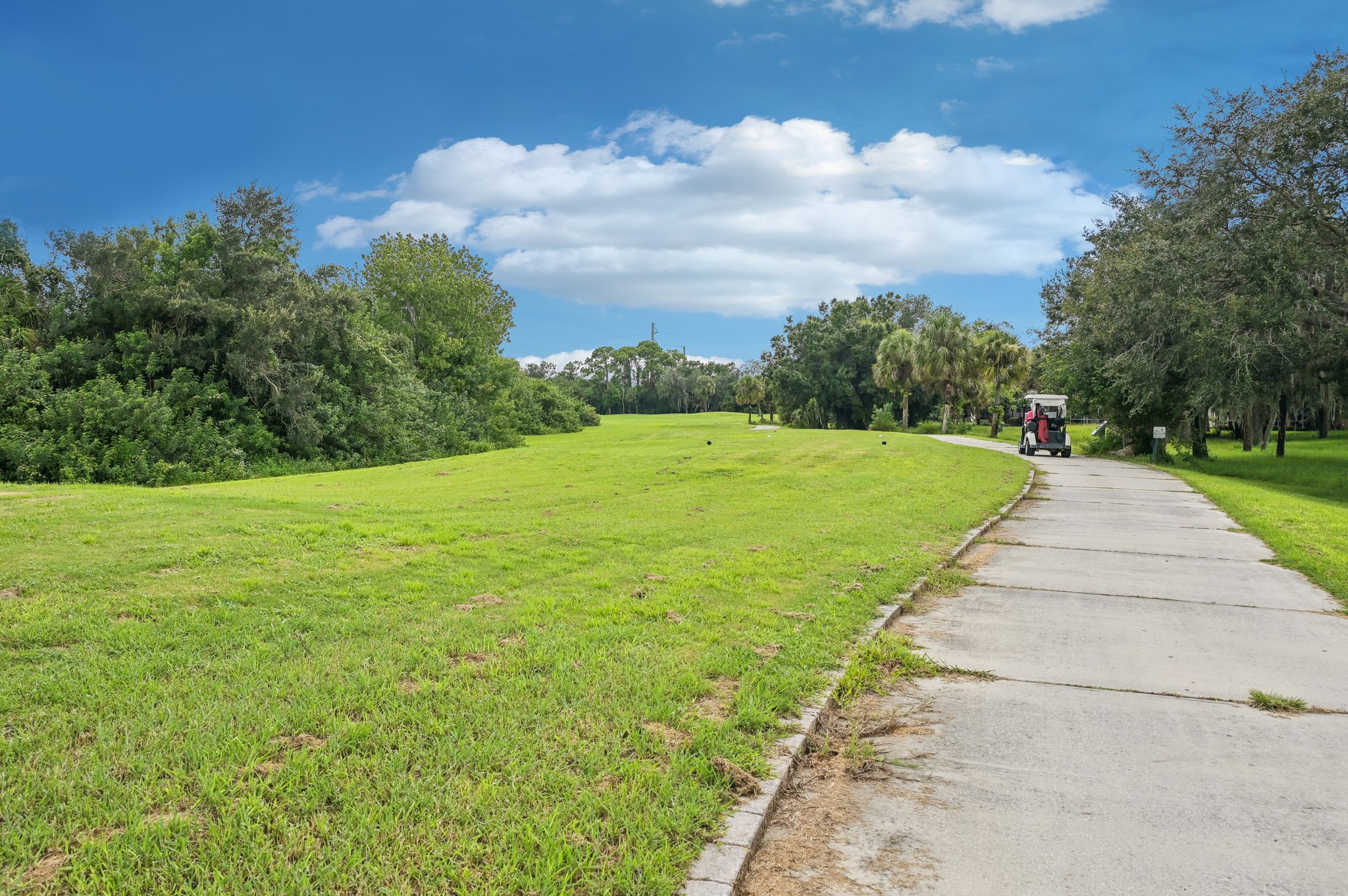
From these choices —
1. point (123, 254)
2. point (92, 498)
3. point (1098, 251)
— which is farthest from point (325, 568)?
point (1098, 251)

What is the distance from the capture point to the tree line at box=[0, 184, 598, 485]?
1833cm

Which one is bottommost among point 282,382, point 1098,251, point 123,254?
point 282,382

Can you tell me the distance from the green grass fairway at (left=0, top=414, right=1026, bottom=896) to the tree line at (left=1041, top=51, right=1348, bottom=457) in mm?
14225

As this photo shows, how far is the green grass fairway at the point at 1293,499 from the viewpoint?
29.0ft

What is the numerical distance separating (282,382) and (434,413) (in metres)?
8.86

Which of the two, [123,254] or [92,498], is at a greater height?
[123,254]

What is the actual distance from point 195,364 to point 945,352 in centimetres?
3900

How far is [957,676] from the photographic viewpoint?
4945mm

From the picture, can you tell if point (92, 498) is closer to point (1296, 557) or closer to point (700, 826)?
point (700, 826)

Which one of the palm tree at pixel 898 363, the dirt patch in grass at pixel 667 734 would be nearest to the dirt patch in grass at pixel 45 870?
the dirt patch in grass at pixel 667 734

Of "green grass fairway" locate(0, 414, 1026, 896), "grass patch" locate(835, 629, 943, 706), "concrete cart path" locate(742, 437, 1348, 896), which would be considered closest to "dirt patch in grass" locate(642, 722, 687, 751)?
"green grass fairway" locate(0, 414, 1026, 896)

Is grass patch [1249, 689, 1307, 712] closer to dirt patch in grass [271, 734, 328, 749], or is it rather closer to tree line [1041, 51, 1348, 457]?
dirt patch in grass [271, 734, 328, 749]

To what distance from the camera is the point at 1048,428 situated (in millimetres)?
27547

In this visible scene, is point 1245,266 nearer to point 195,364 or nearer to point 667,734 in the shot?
point 667,734
